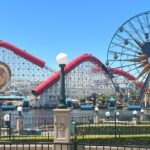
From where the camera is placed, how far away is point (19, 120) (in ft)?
88.3

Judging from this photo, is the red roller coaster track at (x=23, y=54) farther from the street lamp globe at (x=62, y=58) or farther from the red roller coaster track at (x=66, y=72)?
the street lamp globe at (x=62, y=58)

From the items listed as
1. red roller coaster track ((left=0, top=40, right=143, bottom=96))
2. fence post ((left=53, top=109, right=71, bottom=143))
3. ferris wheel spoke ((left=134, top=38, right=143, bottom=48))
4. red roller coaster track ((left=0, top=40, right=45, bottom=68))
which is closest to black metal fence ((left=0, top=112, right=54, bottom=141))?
fence post ((left=53, top=109, right=71, bottom=143))

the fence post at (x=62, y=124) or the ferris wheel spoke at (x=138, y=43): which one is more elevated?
the ferris wheel spoke at (x=138, y=43)

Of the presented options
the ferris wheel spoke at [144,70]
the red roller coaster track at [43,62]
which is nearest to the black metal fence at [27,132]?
the ferris wheel spoke at [144,70]

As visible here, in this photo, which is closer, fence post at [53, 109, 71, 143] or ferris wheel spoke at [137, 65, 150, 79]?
fence post at [53, 109, 71, 143]

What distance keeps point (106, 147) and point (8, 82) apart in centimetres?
8788

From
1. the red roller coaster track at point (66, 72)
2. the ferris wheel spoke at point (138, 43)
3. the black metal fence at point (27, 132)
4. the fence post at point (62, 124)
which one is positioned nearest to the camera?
the fence post at point (62, 124)

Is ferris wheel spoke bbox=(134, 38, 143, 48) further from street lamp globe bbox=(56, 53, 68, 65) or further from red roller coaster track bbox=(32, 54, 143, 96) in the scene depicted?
street lamp globe bbox=(56, 53, 68, 65)

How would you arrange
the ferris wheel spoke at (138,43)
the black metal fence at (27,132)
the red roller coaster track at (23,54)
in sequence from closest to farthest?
the black metal fence at (27,132)
the ferris wheel spoke at (138,43)
the red roller coaster track at (23,54)

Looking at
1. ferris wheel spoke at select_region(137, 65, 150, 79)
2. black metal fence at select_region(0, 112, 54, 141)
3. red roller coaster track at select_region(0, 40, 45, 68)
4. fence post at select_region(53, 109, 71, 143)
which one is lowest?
black metal fence at select_region(0, 112, 54, 141)

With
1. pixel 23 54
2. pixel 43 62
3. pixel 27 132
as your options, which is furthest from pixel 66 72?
pixel 27 132

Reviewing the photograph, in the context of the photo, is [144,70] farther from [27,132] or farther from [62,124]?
[62,124]

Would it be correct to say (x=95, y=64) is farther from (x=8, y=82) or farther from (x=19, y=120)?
(x=19, y=120)

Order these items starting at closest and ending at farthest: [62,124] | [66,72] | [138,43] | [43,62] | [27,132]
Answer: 1. [62,124]
2. [27,132]
3. [138,43]
4. [66,72]
5. [43,62]
